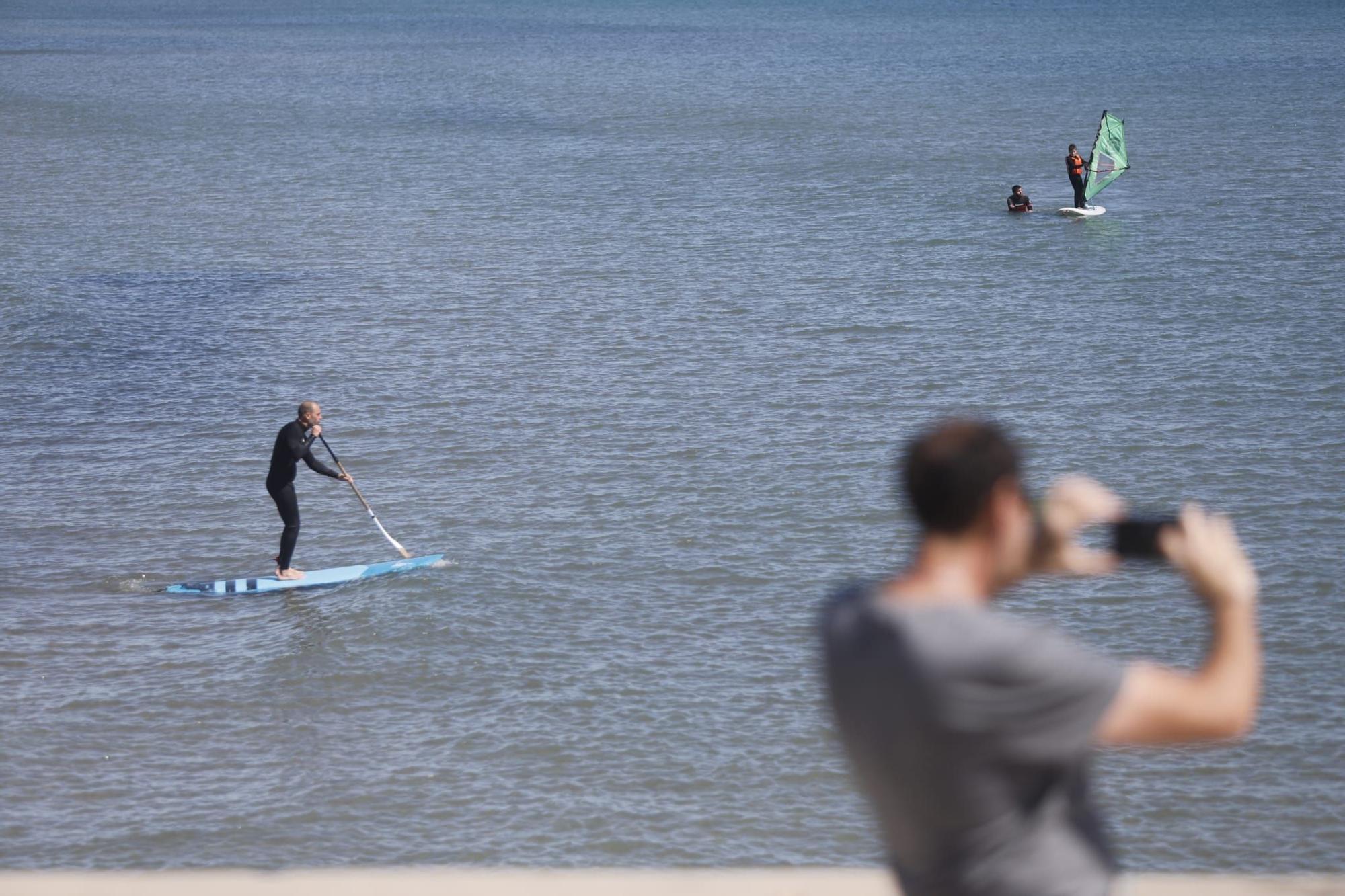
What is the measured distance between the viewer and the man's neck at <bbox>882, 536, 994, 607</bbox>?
11.2 feet

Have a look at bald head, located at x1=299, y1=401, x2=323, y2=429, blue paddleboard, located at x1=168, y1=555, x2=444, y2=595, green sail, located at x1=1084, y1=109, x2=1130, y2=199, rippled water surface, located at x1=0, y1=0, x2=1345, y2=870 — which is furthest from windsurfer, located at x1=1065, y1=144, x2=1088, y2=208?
bald head, located at x1=299, y1=401, x2=323, y2=429

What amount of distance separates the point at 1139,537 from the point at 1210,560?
0.18 m

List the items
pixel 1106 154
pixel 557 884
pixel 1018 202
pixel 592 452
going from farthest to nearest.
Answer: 1. pixel 1106 154
2. pixel 1018 202
3. pixel 592 452
4. pixel 557 884

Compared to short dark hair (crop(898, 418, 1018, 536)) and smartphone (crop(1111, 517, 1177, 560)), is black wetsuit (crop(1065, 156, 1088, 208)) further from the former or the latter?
short dark hair (crop(898, 418, 1018, 536))

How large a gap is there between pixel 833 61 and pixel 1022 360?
70.4 metres

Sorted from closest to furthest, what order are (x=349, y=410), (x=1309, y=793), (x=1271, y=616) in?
(x=1309, y=793)
(x=1271, y=616)
(x=349, y=410)

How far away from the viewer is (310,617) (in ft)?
53.4

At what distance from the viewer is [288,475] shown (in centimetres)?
1705

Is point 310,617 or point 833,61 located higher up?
point 833,61

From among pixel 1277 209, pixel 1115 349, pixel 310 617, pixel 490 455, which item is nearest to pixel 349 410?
pixel 490 455

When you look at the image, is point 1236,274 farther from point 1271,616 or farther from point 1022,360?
point 1271,616

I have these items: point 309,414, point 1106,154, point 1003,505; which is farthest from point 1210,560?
point 1106,154

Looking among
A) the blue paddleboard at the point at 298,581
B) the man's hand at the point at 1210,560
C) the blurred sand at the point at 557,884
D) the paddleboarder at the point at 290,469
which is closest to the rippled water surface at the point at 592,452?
the blue paddleboard at the point at 298,581

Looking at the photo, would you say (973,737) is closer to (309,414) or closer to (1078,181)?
(309,414)
